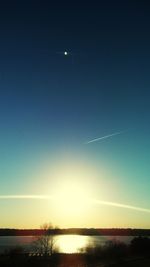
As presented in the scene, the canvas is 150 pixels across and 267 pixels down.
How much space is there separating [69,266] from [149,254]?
33.0 m

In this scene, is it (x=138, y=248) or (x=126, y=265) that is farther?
(x=138, y=248)

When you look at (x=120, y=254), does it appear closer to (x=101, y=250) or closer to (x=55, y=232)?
(x=101, y=250)

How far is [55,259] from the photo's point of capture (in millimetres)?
98250

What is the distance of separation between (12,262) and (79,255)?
1208 inches

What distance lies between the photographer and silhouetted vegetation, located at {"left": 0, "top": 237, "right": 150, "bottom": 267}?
88.1 meters

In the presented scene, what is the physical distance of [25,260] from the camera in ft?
289

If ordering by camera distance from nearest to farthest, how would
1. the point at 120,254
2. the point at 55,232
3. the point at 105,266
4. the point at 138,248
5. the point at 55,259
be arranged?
the point at 105,266, the point at 55,259, the point at 120,254, the point at 138,248, the point at 55,232

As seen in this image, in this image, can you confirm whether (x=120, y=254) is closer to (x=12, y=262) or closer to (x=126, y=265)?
(x=126, y=265)

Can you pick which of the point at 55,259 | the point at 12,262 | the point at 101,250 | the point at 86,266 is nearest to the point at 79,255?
the point at 101,250

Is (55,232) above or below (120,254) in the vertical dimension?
above

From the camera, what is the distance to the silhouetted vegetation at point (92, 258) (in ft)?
289

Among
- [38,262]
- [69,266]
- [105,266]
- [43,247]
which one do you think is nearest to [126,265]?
[105,266]

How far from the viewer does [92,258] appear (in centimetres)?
10688

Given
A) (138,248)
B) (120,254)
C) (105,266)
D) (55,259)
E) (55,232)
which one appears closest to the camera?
(105,266)
